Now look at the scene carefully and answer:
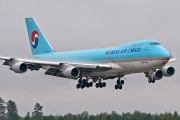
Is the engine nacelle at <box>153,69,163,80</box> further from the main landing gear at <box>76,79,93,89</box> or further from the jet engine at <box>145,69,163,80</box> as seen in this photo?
the main landing gear at <box>76,79,93,89</box>

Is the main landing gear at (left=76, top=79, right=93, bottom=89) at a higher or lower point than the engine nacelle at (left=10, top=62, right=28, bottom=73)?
lower

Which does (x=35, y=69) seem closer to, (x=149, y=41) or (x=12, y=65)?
(x=12, y=65)

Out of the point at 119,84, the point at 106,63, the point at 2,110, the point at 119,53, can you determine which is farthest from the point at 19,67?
the point at 2,110

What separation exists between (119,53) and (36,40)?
25.4 m

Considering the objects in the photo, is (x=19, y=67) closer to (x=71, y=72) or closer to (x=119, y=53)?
(x=71, y=72)

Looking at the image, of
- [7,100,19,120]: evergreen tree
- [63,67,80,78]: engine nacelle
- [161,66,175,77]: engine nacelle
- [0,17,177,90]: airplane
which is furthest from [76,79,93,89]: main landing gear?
[7,100,19,120]: evergreen tree

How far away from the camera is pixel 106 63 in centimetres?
11938

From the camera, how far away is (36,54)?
136500mm

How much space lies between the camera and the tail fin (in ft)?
447

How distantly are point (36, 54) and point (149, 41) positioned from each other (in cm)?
2716

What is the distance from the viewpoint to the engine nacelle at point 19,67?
393ft

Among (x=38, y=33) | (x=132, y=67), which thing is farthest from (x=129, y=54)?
(x=38, y=33)

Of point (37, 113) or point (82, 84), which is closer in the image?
point (82, 84)

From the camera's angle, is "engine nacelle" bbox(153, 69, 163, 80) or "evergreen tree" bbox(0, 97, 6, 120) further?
"evergreen tree" bbox(0, 97, 6, 120)
